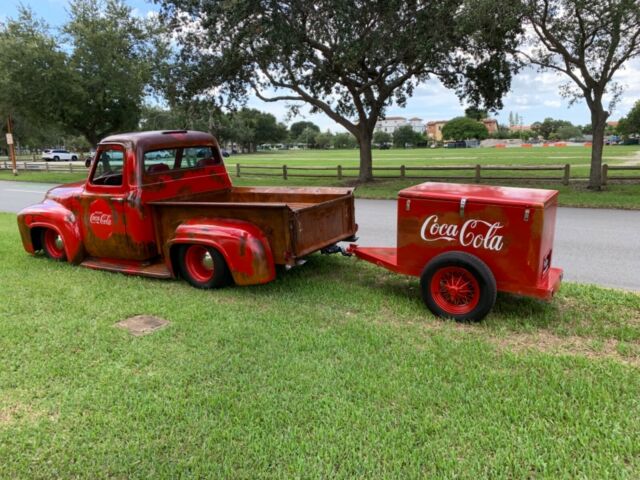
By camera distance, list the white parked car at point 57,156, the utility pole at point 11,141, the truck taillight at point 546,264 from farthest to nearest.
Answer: the white parked car at point 57,156 < the utility pole at point 11,141 < the truck taillight at point 546,264

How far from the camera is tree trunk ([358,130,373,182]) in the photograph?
20.6 metres

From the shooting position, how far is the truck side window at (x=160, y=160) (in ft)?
20.2

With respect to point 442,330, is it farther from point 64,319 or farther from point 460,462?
point 64,319

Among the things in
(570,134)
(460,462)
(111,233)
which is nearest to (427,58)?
(111,233)

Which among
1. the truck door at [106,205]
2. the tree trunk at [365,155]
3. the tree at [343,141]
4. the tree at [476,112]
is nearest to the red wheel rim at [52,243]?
the truck door at [106,205]

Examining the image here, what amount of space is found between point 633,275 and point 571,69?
1139cm

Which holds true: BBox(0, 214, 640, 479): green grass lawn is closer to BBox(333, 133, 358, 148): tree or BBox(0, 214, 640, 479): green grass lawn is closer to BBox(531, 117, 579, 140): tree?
BBox(333, 133, 358, 148): tree

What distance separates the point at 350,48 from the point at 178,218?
11.2 meters

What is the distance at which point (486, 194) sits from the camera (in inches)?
179

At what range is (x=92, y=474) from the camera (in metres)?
2.67

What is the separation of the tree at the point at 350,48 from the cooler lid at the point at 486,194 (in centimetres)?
944

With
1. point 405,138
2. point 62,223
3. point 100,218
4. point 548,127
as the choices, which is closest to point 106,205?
point 100,218

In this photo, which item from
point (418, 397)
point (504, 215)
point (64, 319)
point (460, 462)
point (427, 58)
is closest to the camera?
point (460, 462)

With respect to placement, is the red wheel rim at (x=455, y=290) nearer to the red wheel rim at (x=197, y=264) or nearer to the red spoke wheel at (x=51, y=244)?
the red wheel rim at (x=197, y=264)
